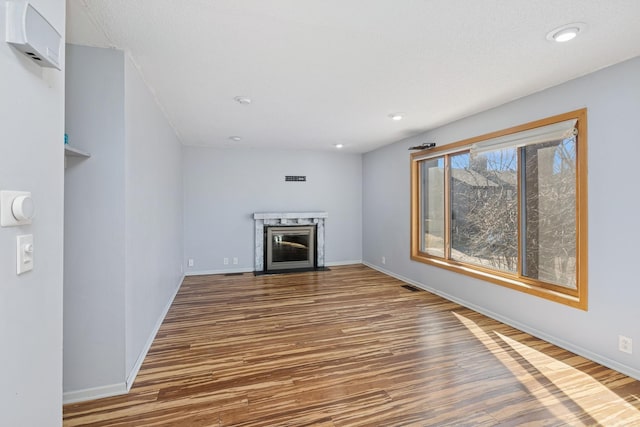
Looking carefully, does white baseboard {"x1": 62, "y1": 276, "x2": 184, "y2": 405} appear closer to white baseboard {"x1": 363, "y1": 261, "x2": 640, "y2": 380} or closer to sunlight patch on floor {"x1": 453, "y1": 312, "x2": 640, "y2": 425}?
sunlight patch on floor {"x1": 453, "y1": 312, "x2": 640, "y2": 425}

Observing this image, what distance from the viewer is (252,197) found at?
566 centimetres

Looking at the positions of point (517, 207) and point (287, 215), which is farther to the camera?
point (287, 215)

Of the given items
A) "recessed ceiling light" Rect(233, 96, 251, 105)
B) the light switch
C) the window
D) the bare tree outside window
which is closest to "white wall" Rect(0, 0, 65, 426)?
the light switch

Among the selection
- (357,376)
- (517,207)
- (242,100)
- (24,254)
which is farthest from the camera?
(517,207)

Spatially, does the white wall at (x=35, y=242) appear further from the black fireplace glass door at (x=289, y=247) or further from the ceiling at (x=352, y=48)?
the black fireplace glass door at (x=289, y=247)

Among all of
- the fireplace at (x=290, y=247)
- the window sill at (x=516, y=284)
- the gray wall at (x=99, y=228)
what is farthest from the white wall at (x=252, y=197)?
the gray wall at (x=99, y=228)

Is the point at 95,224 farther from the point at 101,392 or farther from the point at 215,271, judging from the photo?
the point at 215,271

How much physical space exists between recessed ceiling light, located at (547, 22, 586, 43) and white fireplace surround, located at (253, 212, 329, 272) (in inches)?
175

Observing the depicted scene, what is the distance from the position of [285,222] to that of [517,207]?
152 inches

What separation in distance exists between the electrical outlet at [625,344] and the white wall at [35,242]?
11.5 feet

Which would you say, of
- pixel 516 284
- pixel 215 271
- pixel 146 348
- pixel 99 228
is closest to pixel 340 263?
pixel 215 271

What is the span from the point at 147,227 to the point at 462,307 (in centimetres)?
366

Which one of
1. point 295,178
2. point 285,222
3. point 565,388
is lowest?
point 565,388

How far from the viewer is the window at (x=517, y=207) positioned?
2.57 m
